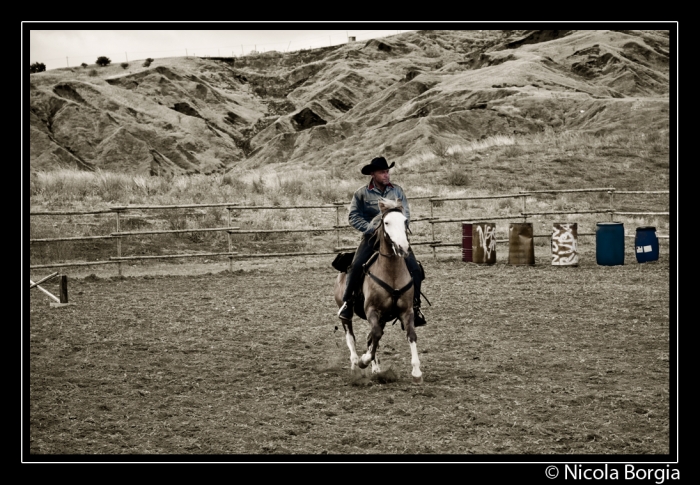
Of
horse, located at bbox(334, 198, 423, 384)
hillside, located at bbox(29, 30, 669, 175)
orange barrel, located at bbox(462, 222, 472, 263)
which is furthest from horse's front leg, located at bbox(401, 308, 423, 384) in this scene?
hillside, located at bbox(29, 30, 669, 175)

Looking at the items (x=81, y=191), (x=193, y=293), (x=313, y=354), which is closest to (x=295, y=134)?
(x=81, y=191)

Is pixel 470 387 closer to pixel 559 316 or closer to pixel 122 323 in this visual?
pixel 559 316

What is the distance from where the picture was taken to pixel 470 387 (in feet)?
23.6

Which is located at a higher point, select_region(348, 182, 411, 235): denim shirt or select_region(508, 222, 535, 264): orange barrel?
select_region(348, 182, 411, 235): denim shirt

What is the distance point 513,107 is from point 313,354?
50.2 m

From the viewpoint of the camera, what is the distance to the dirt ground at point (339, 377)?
5.71m

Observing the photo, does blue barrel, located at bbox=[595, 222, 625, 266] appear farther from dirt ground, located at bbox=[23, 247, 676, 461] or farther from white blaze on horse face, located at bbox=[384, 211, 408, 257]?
white blaze on horse face, located at bbox=[384, 211, 408, 257]

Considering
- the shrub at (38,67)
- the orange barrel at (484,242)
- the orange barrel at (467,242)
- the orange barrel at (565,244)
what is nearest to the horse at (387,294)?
A: the orange barrel at (565,244)

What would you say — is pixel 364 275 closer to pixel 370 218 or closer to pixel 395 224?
pixel 370 218

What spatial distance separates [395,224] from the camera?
6844mm

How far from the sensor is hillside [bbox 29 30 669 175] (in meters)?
53.5

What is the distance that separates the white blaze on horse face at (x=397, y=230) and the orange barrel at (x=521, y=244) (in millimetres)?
10488

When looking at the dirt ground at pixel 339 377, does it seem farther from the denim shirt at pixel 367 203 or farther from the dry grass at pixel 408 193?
the dry grass at pixel 408 193

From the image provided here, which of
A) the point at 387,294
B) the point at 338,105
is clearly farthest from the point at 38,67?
the point at 387,294
